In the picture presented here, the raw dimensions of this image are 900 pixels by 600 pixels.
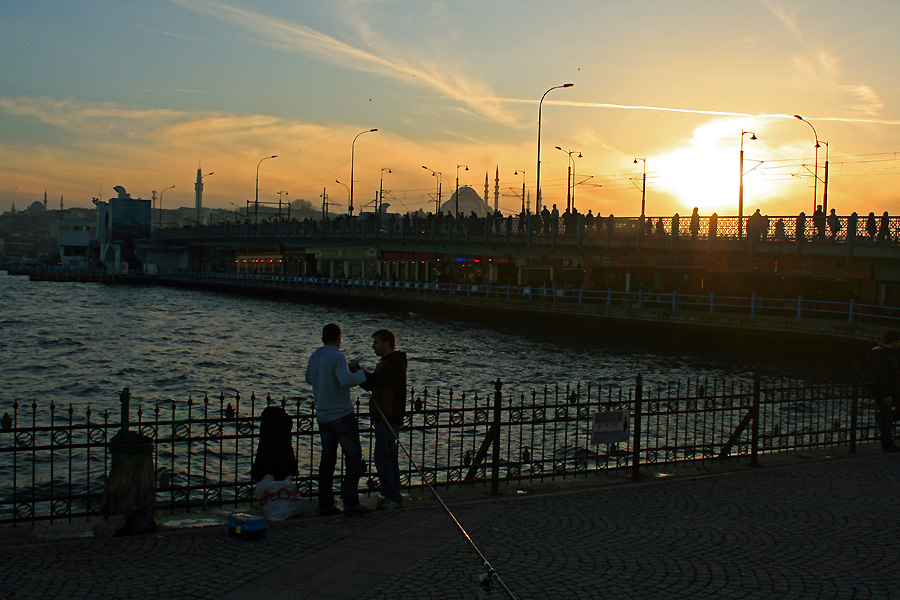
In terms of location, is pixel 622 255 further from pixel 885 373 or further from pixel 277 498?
Answer: pixel 277 498

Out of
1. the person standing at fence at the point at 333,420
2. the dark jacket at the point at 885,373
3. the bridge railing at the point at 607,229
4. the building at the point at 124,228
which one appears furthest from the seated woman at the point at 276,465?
the building at the point at 124,228

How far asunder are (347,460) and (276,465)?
2.37 ft

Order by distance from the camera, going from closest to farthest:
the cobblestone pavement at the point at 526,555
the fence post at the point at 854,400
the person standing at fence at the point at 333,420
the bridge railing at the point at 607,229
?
the cobblestone pavement at the point at 526,555, the person standing at fence at the point at 333,420, the fence post at the point at 854,400, the bridge railing at the point at 607,229

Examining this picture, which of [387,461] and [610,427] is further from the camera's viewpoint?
[610,427]

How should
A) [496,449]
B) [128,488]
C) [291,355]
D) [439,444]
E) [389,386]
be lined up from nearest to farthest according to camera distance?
[128,488]
[389,386]
[496,449]
[439,444]
[291,355]

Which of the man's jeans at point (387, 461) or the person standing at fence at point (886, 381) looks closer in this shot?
the man's jeans at point (387, 461)

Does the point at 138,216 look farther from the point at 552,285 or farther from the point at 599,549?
the point at 599,549

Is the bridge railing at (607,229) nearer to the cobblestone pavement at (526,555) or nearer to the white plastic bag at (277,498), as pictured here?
the cobblestone pavement at (526,555)

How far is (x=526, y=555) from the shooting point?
6.75 meters

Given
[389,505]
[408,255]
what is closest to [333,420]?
[389,505]

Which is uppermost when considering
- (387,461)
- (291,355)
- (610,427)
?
(610,427)

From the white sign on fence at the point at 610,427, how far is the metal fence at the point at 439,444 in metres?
0.04

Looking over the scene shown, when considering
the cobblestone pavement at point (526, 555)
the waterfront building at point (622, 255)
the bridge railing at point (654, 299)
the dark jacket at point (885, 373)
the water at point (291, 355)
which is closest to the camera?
the cobblestone pavement at point (526, 555)

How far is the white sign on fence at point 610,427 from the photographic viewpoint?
9.66m
